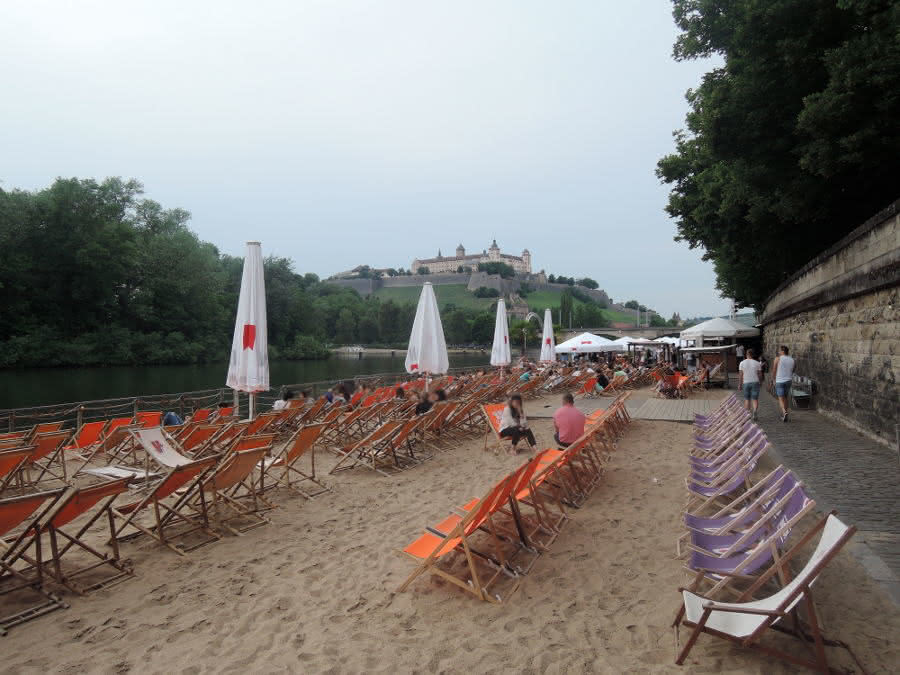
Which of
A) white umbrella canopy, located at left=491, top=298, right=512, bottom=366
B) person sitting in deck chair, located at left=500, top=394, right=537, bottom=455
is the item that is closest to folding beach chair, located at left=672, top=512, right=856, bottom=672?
person sitting in deck chair, located at left=500, top=394, right=537, bottom=455

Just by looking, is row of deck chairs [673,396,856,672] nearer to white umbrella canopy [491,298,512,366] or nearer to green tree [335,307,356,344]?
white umbrella canopy [491,298,512,366]

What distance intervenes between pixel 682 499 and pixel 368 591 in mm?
3053

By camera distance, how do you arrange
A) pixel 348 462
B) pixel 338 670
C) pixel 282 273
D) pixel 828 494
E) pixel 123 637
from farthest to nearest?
pixel 282 273
pixel 348 462
pixel 828 494
pixel 123 637
pixel 338 670

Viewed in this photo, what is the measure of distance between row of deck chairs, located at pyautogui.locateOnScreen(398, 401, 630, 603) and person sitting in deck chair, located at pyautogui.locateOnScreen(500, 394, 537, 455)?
2.30m

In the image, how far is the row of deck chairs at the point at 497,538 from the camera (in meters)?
3.16

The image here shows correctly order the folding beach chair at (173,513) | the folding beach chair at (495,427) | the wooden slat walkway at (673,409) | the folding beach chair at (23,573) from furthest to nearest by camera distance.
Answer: the wooden slat walkway at (673,409) → the folding beach chair at (495,427) → the folding beach chair at (173,513) → the folding beach chair at (23,573)

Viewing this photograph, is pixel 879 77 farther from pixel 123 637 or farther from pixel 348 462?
pixel 123 637

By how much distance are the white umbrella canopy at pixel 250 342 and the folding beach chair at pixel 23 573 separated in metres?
4.44

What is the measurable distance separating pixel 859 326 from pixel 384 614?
7676mm

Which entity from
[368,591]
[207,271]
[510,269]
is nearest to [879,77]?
[368,591]

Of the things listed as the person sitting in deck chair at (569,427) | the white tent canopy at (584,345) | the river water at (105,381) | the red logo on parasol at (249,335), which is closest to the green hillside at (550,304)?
the river water at (105,381)

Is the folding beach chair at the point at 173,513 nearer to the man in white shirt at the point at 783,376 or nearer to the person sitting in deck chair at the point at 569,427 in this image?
the person sitting in deck chair at the point at 569,427

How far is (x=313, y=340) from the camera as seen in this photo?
53344 mm

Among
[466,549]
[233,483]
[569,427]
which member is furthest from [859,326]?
[233,483]
